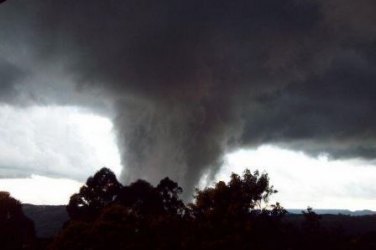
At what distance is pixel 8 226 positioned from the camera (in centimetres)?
8338

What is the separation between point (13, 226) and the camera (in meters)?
84.1

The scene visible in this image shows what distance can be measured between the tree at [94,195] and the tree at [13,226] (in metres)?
9.95

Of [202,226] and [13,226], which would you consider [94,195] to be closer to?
[13,226]

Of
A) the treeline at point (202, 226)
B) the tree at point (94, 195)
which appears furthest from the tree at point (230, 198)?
the tree at point (94, 195)

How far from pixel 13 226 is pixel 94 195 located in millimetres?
15986

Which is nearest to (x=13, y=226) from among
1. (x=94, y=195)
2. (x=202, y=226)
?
(x=94, y=195)

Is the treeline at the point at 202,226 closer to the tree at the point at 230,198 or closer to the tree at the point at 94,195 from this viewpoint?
the tree at the point at 230,198

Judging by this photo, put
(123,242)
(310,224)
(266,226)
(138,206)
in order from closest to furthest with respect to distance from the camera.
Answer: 1. (123,242)
2. (266,226)
3. (138,206)
4. (310,224)

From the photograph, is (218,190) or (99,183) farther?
(99,183)

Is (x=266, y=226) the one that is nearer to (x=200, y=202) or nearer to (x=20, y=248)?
(x=200, y=202)

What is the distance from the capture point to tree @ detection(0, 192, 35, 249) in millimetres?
81625

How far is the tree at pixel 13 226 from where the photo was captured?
268ft

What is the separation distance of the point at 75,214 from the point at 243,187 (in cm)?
3759

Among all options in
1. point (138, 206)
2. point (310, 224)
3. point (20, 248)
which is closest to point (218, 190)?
point (138, 206)
